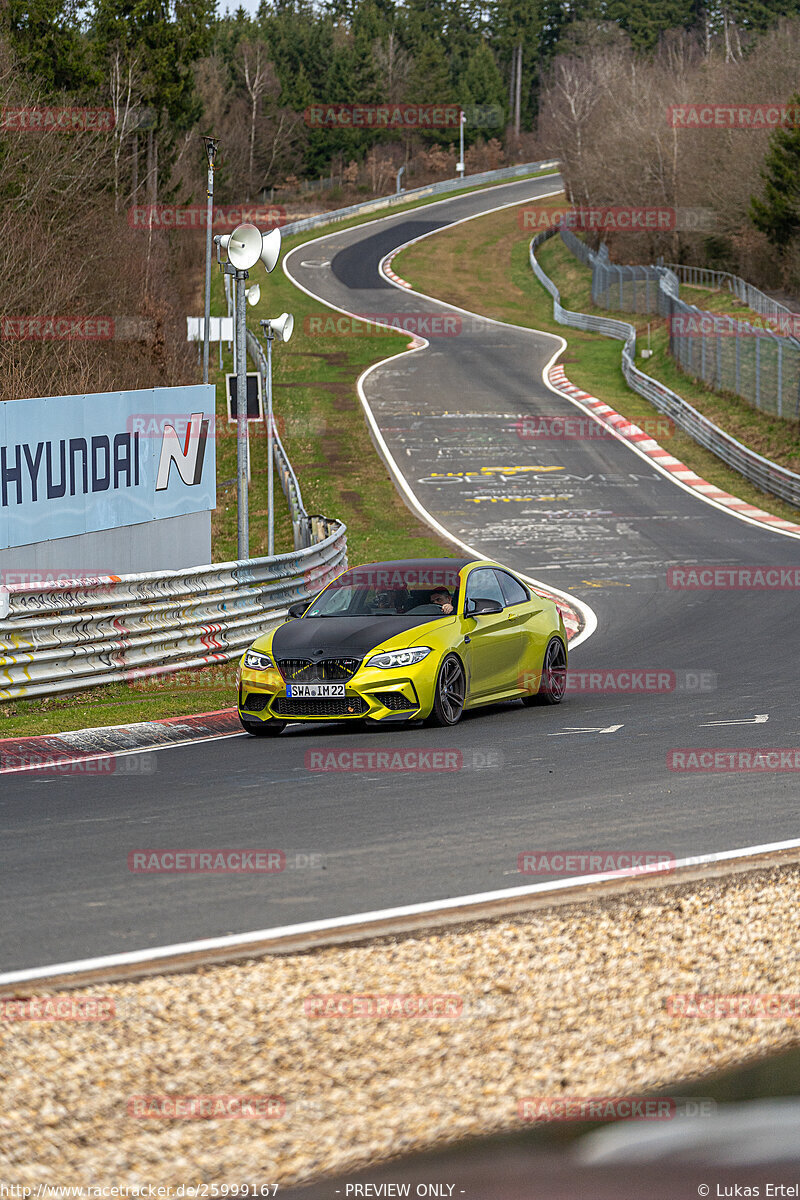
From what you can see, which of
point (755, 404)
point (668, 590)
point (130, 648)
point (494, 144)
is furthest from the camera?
point (494, 144)

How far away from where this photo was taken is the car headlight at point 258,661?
12.8 m

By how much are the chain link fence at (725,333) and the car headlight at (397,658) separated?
2877 cm

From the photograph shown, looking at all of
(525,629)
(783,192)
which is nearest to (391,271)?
(783,192)

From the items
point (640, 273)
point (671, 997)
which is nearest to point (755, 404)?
point (640, 273)

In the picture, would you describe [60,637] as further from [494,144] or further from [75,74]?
[494,144]

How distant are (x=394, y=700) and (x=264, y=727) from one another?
1.23 meters

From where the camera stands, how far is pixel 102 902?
23.4ft

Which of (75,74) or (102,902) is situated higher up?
(75,74)

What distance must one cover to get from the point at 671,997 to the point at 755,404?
38.4m

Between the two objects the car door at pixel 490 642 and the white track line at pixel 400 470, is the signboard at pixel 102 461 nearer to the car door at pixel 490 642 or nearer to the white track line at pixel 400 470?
the car door at pixel 490 642

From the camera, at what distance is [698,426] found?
42.1 m

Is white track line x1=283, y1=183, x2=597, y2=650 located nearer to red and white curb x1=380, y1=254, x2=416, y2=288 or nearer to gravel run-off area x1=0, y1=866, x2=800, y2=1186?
red and white curb x1=380, y1=254, x2=416, y2=288

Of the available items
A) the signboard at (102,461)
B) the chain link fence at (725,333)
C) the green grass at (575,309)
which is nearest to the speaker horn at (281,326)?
the signboard at (102,461)

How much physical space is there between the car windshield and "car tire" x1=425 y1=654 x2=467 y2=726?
0.56 metres
